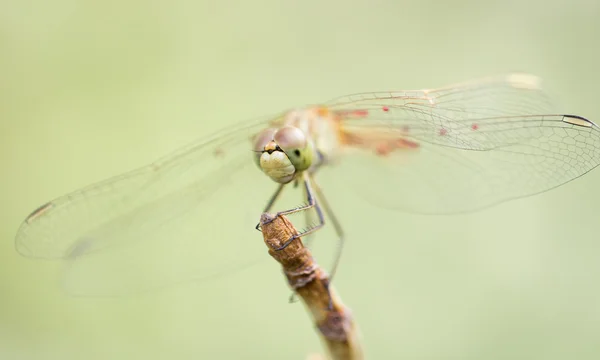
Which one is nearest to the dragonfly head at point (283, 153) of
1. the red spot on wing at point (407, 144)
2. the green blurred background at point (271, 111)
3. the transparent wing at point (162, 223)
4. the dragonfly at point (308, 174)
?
the dragonfly at point (308, 174)

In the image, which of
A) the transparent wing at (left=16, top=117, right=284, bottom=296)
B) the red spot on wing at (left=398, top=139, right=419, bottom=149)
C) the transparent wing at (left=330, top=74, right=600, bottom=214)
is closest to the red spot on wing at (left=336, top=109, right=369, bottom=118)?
the transparent wing at (left=330, top=74, right=600, bottom=214)

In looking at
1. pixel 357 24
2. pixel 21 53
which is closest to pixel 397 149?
pixel 357 24

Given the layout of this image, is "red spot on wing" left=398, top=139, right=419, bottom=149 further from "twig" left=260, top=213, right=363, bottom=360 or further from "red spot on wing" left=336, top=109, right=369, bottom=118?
"twig" left=260, top=213, right=363, bottom=360

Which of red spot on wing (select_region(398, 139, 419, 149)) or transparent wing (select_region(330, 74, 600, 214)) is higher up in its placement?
red spot on wing (select_region(398, 139, 419, 149))

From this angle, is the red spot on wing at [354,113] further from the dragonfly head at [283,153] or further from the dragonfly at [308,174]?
the dragonfly head at [283,153]

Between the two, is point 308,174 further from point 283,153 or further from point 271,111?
point 271,111

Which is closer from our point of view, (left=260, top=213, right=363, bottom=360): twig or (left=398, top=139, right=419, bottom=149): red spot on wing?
(left=260, top=213, right=363, bottom=360): twig

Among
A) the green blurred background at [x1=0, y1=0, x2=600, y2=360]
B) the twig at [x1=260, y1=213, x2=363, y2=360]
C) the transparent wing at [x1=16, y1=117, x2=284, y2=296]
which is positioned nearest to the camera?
the twig at [x1=260, y1=213, x2=363, y2=360]
